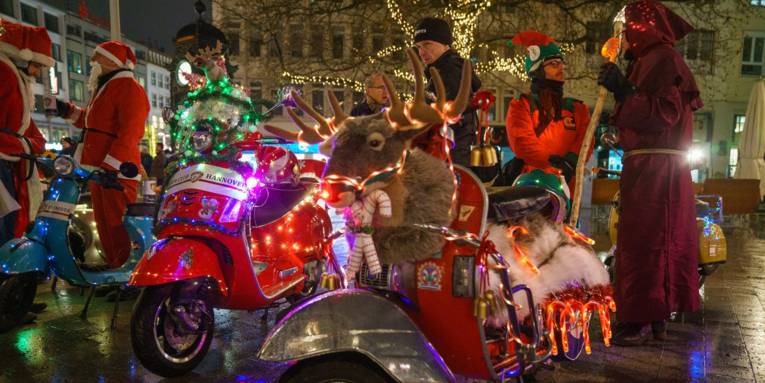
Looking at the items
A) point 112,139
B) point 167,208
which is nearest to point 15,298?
point 112,139

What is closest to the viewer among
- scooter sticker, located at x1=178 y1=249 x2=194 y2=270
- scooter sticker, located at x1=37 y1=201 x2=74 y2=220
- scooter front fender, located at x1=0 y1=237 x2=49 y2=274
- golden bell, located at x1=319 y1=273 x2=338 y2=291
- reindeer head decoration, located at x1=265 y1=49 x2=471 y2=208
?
reindeer head decoration, located at x1=265 y1=49 x2=471 y2=208

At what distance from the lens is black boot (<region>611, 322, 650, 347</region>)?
405 centimetres

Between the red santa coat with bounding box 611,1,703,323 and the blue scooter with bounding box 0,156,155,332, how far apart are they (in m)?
3.77

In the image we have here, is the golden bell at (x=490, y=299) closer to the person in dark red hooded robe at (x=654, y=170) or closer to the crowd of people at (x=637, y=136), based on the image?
the crowd of people at (x=637, y=136)

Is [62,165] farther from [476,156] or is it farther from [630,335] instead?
[630,335]

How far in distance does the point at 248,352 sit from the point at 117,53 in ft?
10.9

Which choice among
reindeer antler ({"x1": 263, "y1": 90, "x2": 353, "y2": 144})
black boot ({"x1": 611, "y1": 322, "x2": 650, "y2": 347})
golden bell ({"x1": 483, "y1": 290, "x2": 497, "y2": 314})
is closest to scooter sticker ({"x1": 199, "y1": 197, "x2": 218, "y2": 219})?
reindeer antler ({"x1": 263, "y1": 90, "x2": 353, "y2": 144})

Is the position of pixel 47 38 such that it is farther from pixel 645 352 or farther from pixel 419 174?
pixel 645 352

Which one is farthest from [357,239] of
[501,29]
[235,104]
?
[501,29]

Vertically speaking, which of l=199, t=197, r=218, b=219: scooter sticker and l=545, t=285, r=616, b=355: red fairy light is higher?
l=199, t=197, r=218, b=219: scooter sticker

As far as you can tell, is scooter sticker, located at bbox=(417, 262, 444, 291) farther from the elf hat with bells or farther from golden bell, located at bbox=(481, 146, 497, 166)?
the elf hat with bells

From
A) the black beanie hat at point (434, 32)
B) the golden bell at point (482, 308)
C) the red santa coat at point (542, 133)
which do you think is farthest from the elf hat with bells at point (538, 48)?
the golden bell at point (482, 308)

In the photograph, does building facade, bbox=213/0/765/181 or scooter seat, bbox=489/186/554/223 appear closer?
Answer: scooter seat, bbox=489/186/554/223

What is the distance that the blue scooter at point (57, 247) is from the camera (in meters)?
4.19
